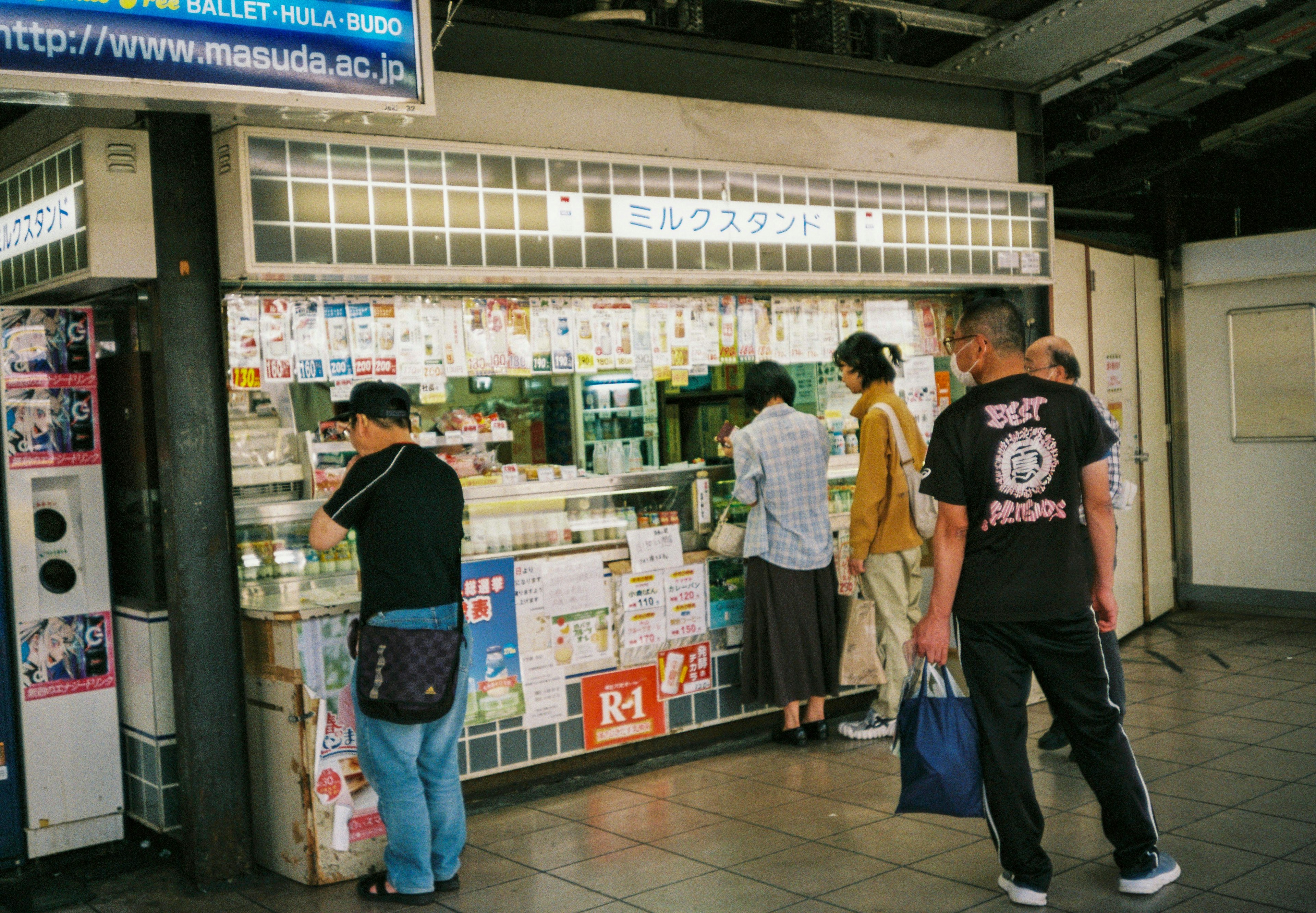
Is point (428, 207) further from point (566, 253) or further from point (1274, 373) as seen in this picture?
point (1274, 373)

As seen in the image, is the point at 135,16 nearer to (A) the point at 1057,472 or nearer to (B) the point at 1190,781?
(A) the point at 1057,472

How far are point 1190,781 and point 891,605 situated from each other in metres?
1.53

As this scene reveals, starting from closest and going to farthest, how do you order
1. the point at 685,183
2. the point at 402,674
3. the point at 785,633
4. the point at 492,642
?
the point at 402,674 < the point at 492,642 < the point at 685,183 < the point at 785,633

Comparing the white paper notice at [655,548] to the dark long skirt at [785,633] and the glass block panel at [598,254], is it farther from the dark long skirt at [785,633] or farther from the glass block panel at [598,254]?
the glass block panel at [598,254]

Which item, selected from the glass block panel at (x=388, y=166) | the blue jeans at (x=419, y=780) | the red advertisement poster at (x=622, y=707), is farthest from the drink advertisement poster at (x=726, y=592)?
the glass block panel at (x=388, y=166)

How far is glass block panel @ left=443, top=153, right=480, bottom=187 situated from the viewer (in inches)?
199

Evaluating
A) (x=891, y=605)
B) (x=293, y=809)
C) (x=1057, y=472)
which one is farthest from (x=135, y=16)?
(x=891, y=605)

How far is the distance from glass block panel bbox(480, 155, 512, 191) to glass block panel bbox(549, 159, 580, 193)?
0.19 metres

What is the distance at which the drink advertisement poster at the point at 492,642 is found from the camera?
528 centimetres

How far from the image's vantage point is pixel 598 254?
5445 mm

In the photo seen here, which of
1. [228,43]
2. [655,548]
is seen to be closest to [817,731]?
[655,548]

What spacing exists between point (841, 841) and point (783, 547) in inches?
63.1

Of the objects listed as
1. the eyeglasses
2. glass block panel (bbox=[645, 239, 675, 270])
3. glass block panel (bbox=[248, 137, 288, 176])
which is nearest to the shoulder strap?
glass block panel (bbox=[645, 239, 675, 270])

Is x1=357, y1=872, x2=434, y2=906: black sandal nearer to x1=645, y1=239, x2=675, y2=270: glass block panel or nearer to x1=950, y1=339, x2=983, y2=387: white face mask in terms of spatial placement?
x1=950, y1=339, x2=983, y2=387: white face mask
